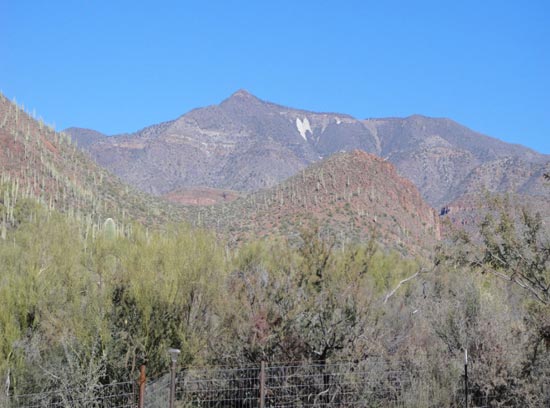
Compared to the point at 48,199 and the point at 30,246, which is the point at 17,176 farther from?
the point at 30,246

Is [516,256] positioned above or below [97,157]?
Result: below

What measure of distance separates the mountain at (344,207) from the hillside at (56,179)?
20.1 feet

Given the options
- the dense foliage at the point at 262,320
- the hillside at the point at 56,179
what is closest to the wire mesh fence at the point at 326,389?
the dense foliage at the point at 262,320

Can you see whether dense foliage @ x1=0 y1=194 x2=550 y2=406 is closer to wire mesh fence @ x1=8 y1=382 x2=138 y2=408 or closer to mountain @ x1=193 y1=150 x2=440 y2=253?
wire mesh fence @ x1=8 y1=382 x2=138 y2=408

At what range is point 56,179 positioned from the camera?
52.2 metres

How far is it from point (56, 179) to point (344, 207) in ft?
81.6

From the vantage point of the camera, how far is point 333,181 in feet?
227

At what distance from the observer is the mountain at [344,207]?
193 ft

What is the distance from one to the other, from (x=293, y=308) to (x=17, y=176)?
40010 mm

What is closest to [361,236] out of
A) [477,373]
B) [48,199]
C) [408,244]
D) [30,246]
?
[408,244]

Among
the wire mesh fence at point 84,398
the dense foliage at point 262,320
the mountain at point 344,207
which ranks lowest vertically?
the wire mesh fence at point 84,398

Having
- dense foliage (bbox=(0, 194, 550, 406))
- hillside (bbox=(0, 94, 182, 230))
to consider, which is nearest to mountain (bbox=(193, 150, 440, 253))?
hillside (bbox=(0, 94, 182, 230))

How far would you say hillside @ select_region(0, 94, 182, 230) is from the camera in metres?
47.2

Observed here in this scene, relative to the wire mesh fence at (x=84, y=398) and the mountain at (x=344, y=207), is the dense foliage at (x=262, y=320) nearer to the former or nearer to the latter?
the wire mesh fence at (x=84, y=398)
